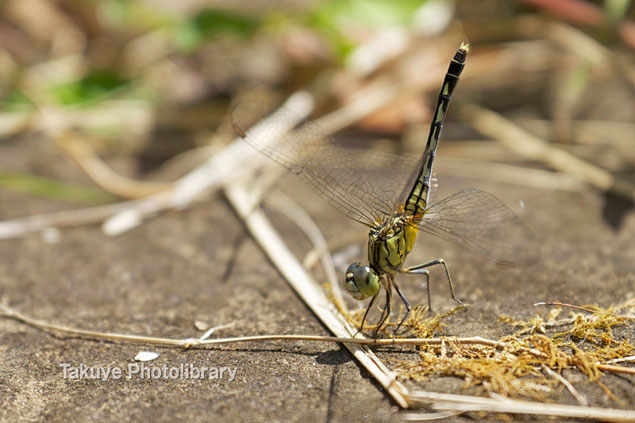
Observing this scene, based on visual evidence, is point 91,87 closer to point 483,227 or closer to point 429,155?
point 429,155

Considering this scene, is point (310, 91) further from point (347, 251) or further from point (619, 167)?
point (619, 167)

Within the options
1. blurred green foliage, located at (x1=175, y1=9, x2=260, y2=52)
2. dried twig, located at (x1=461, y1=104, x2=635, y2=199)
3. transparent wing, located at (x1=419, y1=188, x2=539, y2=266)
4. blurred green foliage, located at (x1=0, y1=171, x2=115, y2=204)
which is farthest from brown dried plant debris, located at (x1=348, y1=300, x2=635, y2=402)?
blurred green foliage, located at (x1=175, y1=9, x2=260, y2=52)

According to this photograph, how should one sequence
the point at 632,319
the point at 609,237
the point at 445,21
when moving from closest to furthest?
the point at 632,319 < the point at 609,237 < the point at 445,21

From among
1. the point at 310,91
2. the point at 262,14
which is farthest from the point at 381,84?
the point at 262,14

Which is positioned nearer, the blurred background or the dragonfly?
the dragonfly

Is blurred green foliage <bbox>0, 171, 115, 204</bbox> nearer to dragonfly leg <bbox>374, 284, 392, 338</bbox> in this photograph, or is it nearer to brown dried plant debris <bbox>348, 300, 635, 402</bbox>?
dragonfly leg <bbox>374, 284, 392, 338</bbox>

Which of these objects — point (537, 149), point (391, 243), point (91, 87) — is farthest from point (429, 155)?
point (91, 87)
